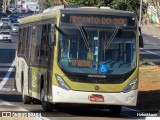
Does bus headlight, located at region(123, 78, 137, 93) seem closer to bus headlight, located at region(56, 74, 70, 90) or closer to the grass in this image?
bus headlight, located at region(56, 74, 70, 90)

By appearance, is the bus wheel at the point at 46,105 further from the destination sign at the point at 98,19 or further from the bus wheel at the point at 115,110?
the destination sign at the point at 98,19

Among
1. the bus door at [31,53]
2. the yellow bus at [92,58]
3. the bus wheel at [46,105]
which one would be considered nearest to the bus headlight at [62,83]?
the yellow bus at [92,58]

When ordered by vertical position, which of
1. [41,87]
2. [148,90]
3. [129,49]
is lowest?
[148,90]

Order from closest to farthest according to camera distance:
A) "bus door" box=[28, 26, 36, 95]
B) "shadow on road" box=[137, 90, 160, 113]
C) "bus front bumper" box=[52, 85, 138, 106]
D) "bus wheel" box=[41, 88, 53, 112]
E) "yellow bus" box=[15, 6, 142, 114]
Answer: "bus front bumper" box=[52, 85, 138, 106] < "yellow bus" box=[15, 6, 142, 114] < "bus wheel" box=[41, 88, 53, 112] < "shadow on road" box=[137, 90, 160, 113] < "bus door" box=[28, 26, 36, 95]

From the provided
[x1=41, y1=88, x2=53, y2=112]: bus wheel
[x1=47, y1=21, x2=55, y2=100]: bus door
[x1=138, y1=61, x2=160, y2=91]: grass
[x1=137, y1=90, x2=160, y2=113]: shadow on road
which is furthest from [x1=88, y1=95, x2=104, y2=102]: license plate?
[x1=138, y1=61, x2=160, y2=91]: grass

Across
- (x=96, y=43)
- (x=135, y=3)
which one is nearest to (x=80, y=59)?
(x=96, y=43)

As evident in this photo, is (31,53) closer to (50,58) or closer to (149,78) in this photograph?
(50,58)

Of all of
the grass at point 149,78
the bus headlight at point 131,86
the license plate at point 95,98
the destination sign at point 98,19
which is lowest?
the grass at point 149,78

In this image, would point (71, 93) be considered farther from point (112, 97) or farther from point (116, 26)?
point (116, 26)

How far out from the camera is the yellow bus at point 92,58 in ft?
59.8

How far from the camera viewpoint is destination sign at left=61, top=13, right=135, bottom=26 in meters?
18.7

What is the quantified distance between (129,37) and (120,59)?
0.69 m

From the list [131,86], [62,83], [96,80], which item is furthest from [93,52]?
[131,86]

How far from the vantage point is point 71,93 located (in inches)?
713
